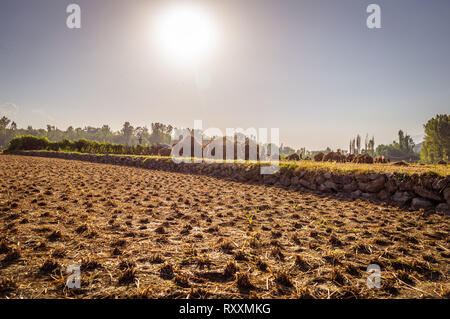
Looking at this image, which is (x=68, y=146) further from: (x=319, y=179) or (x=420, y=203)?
(x=420, y=203)

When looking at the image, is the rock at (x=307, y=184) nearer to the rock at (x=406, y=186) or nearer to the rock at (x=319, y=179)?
the rock at (x=319, y=179)

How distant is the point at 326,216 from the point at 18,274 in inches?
201

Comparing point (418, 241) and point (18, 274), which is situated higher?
point (18, 274)

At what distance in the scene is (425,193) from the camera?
5.19 m

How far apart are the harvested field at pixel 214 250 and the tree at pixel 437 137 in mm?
67431

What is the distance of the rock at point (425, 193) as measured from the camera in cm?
505

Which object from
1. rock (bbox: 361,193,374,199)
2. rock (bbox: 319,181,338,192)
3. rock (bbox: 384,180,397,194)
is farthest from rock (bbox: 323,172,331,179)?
rock (bbox: 384,180,397,194)

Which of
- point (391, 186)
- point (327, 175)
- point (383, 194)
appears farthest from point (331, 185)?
point (391, 186)

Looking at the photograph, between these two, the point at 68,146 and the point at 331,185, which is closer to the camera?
the point at 331,185

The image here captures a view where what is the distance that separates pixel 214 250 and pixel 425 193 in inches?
235

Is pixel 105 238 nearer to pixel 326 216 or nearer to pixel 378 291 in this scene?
pixel 378 291

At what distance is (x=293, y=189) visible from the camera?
815cm

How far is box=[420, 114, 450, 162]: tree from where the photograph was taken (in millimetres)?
49531

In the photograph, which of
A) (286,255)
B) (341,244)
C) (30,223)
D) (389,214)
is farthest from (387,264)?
(30,223)
